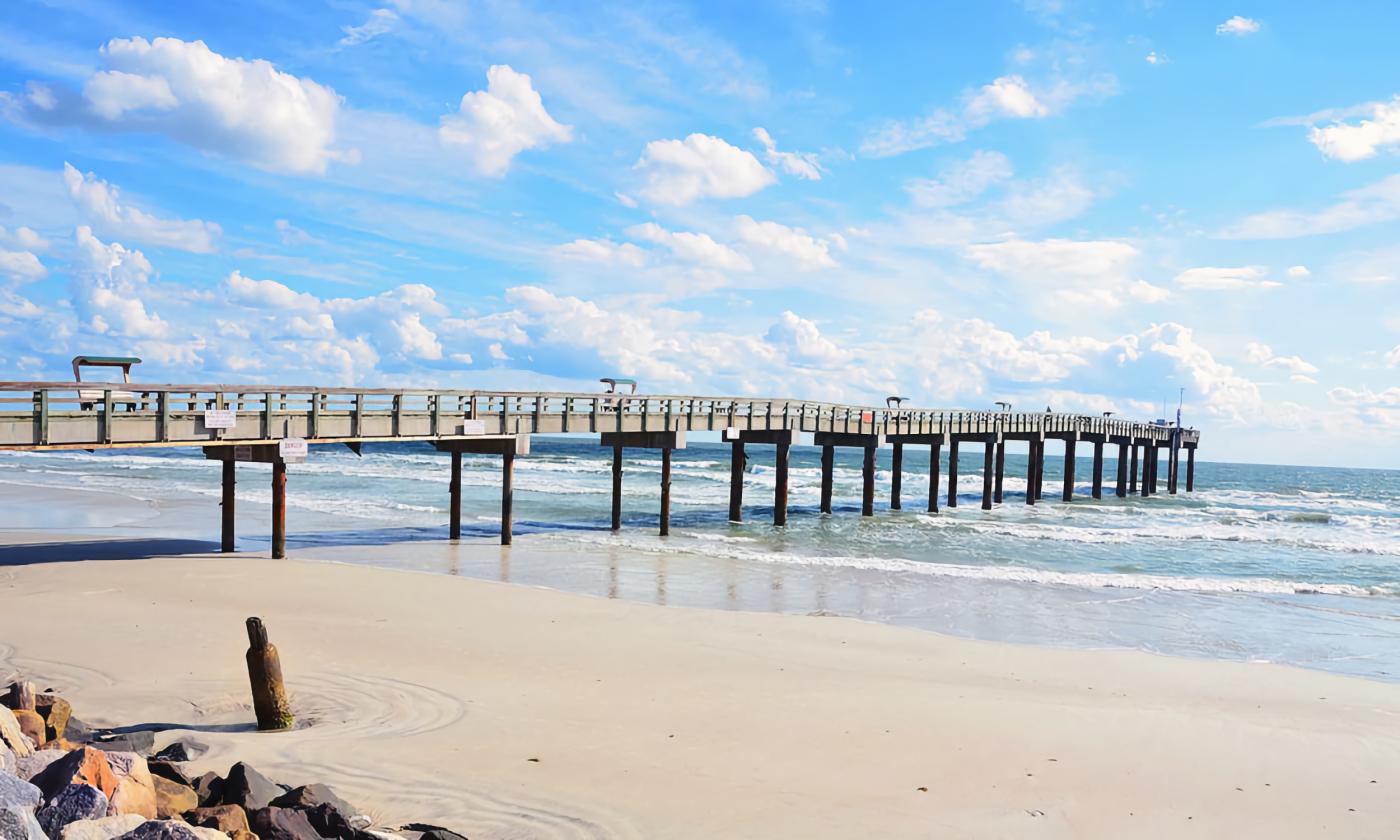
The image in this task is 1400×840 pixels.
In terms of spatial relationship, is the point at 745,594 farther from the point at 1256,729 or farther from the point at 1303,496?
the point at 1303,496

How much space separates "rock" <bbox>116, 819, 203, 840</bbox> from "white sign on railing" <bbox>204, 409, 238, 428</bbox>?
14.0m

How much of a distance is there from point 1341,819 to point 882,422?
99.5ft

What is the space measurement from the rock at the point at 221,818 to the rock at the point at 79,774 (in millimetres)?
511

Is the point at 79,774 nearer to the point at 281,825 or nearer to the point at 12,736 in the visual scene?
the point at 281,825

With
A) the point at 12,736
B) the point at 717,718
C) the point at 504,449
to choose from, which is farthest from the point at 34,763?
the point at 504,449

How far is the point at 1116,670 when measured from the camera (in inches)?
498

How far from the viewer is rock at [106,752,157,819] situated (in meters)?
5.04

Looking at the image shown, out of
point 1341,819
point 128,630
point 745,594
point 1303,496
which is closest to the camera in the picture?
point 1341,819

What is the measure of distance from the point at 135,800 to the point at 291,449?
14.1 metres

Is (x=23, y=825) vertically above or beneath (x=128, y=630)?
above

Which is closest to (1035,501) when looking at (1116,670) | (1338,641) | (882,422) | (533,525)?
(882,422)

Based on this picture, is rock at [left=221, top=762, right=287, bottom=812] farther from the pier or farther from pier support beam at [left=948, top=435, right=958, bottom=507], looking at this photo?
pier support beam at [left=948, top=435, right=958, bottom=507]

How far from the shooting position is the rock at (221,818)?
527cm

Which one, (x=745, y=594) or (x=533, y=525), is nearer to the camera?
(x=745, y=594)
